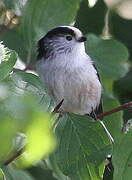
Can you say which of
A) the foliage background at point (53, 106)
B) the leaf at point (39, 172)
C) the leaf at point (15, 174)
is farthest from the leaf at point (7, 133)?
the leaf at point (39, 172)

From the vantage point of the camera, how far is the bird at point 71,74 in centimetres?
261

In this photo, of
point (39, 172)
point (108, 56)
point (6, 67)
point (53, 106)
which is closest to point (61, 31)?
point (108, 56)

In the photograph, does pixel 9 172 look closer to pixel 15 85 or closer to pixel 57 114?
pixel 57 114

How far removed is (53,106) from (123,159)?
0.23m

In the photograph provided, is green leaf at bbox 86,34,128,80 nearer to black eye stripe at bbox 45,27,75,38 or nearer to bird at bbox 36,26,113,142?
bird at bbox 36,26,113,142

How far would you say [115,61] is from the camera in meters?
2.42

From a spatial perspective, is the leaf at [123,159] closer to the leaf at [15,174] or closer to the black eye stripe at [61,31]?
the leaf at [15,174]

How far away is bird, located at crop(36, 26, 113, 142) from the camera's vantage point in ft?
8.56

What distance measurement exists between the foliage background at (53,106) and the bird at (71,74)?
77mm

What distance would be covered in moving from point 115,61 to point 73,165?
96cm

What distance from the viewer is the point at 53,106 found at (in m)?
1.40

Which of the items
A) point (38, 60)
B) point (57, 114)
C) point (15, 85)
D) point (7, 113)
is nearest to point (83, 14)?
point (38, 60)

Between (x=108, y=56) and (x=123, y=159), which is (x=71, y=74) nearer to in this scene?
(x=108, y=56)

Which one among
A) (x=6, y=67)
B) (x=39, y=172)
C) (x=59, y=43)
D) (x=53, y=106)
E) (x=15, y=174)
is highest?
(x=6, y=67)
